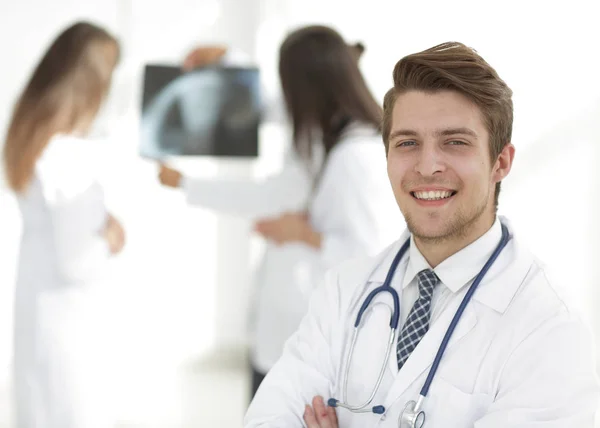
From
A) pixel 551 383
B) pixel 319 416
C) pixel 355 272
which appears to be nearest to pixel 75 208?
pixel 355 272

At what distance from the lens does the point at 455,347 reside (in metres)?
1.32

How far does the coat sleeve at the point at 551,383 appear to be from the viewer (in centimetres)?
120

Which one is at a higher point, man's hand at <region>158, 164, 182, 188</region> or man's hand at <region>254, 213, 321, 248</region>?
man's hand at <region>158, 164, 182, 188</region>

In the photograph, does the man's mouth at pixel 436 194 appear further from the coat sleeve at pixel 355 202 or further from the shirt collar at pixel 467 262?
the coat sleeve at pixel 355 202

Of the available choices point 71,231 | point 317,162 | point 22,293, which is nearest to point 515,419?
point 317,162

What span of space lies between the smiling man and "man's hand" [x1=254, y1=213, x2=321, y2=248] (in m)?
0.71

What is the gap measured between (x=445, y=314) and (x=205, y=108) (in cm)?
146

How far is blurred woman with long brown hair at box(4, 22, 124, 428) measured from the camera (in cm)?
232

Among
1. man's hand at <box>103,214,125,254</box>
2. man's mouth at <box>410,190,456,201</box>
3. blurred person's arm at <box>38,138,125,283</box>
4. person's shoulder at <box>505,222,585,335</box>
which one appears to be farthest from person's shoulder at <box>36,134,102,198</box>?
person's shoulder at <box>505,222,585,335</box>

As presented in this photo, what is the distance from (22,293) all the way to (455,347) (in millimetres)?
1559

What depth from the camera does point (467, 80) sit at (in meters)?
1.34

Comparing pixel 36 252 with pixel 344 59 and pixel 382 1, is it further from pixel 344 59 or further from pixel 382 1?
pixel 382 1

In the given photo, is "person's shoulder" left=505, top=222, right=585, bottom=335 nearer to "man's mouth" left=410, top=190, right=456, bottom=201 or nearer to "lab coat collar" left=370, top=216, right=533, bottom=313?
"lab coat collar" left=370, top=216, right=533, bottom=313

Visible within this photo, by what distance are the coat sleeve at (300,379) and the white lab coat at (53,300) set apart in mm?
1029
